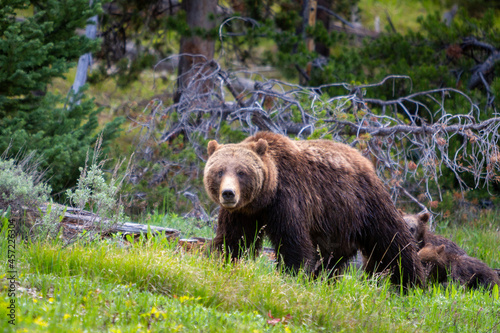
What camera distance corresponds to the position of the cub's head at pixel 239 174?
4996 millimetres

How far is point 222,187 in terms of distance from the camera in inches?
194

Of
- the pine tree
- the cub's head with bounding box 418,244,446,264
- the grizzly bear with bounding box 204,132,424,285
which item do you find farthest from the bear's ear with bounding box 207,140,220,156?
the cub's head with bounding box 418,244,446,264

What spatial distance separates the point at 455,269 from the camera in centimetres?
664

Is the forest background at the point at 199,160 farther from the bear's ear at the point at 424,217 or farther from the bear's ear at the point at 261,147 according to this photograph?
the bear's ear at the point at 261,147

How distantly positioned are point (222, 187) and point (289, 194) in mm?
780

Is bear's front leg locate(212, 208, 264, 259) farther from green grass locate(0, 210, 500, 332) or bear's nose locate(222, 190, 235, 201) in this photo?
bear's nose locate(222, 190, 235, 201)

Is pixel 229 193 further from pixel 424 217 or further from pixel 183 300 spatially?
pixel 424 217

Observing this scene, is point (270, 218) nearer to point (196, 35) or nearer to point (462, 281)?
point (462, 281)

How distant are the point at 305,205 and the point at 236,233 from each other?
786 mm

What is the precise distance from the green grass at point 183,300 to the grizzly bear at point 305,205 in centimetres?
45

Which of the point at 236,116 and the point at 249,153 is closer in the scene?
the point at 249,153

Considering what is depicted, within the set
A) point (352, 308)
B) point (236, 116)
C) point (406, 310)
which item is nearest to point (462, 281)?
point (406, 310)

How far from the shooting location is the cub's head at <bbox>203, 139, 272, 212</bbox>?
16.4ft

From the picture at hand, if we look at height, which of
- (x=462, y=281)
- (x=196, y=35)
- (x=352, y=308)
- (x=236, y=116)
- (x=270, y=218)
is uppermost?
(x=196, y=35)
